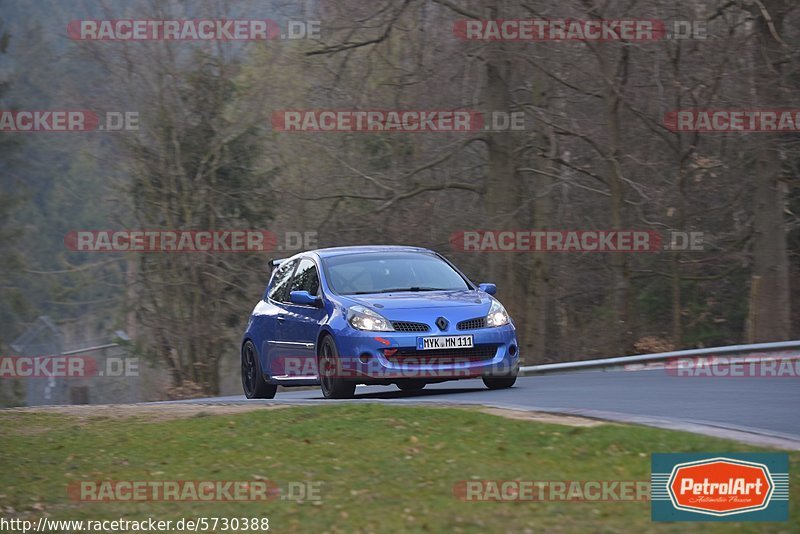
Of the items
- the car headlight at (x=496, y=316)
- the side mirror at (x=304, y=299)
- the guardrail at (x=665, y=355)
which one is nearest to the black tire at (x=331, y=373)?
the side mirror at (x=304, y=299)

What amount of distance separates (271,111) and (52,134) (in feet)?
36.9

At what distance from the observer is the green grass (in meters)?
7.38

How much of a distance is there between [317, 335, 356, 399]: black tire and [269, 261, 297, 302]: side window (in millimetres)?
1674

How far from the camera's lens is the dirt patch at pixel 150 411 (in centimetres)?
1266

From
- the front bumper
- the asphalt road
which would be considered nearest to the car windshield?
the front bumper

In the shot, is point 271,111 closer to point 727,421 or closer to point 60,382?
point 727,421

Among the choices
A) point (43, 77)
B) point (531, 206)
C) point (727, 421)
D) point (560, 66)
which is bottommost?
point (727, 421)

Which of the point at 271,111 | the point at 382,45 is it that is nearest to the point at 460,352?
the point at 382,45

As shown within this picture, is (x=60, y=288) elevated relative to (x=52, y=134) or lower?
lower

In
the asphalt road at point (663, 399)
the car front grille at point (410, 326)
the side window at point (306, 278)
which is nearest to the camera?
the asphalt road at point (663, 399)

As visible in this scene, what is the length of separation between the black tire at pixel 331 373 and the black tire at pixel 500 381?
1691 millimetres

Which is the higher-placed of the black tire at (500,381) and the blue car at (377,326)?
the blue car at (377,326)

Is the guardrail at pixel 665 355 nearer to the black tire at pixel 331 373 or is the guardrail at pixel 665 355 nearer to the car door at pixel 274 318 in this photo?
the car door at pixel 274 318

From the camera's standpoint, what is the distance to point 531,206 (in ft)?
97.0
